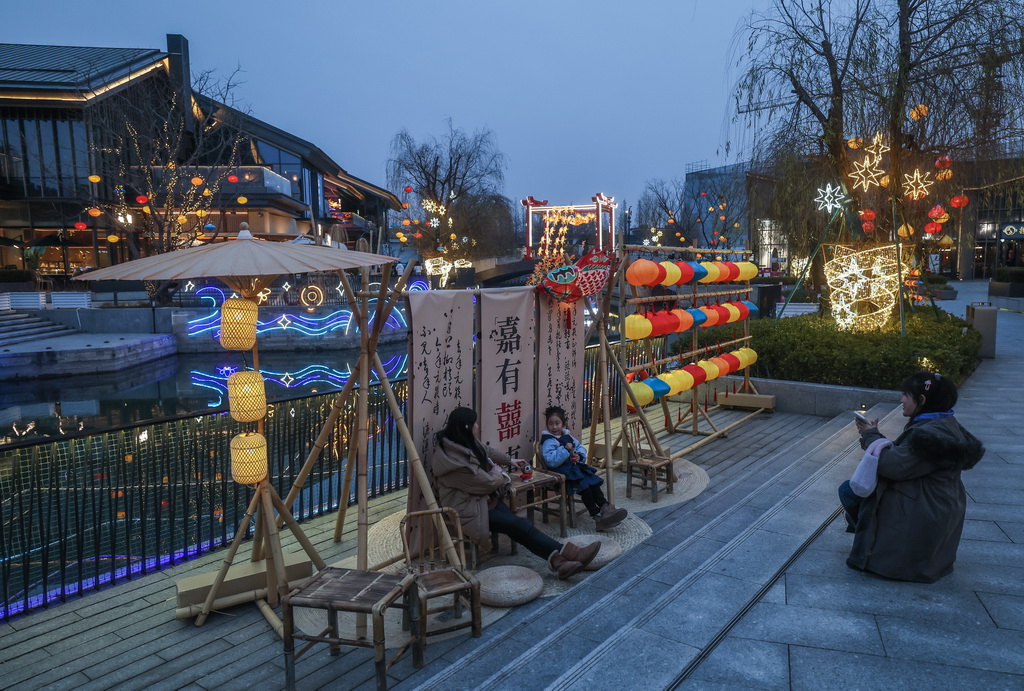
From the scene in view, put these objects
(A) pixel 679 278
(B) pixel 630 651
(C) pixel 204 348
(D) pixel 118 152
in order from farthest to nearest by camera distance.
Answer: (D) pixel 118 152 < (C) pixel 204 348 < (A) pixel 679 278 < (B) pixel 630 651

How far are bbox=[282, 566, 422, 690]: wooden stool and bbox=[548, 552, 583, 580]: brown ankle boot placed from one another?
3.96 feet

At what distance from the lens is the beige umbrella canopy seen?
3709mm

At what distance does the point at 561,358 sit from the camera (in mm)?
6379

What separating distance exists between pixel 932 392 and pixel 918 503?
0.67 m

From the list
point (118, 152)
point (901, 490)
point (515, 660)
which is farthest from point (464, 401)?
point (118, 152)

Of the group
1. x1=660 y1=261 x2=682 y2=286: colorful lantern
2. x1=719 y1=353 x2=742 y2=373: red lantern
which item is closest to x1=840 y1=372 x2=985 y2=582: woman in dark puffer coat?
x1=660 y1=261 x2=682 y2=286: colorful lantern

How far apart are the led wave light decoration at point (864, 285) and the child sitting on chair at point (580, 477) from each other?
8.25 m

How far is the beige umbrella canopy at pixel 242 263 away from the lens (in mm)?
3709

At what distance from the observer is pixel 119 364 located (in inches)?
749

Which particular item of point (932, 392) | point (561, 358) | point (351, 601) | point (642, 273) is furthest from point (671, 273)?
point (351, 601)

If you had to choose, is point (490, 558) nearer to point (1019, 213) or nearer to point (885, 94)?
point (885, 94)

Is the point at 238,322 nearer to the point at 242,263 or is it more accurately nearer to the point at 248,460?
the point at 242,263

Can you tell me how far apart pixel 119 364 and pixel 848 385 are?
734 inches

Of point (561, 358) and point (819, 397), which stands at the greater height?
point (561, 358)
